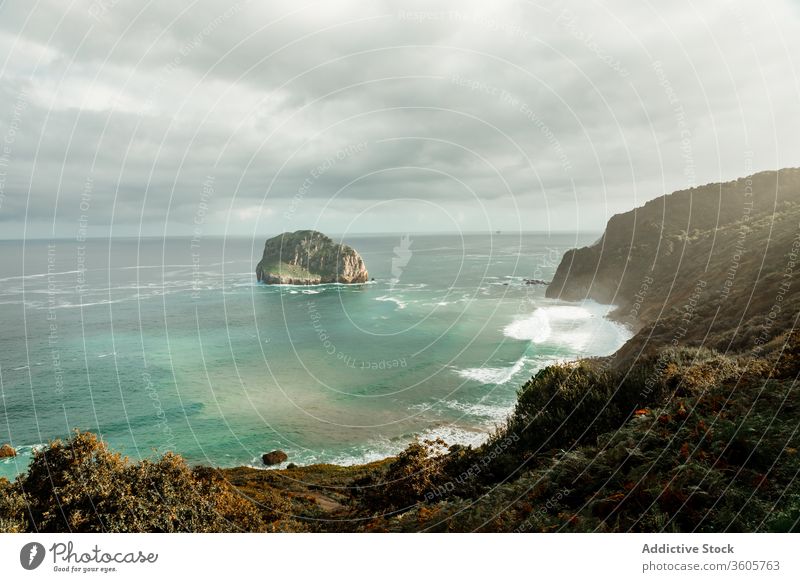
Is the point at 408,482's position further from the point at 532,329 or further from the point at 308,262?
the point at 308,262

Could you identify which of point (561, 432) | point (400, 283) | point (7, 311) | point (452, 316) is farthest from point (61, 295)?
point (561, 432)

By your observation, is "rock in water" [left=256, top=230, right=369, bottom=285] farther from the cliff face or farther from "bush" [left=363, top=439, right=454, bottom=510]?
"bush" [left=363, top=439, right=454, bottom=510]

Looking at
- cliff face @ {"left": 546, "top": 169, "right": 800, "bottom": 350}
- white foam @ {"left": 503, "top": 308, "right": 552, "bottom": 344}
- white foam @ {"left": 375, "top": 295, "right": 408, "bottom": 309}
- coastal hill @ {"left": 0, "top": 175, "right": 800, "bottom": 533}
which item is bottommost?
white foam @ {"left": 503, "top": 308, "right": 552, "bottom": 344}

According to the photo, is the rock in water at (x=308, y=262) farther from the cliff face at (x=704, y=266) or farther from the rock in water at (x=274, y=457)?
the rock in water at (x=274, y=457)

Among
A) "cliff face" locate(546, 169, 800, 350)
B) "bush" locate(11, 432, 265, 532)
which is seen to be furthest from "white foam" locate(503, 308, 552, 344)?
"bush" locate(11, 432, 265, 532)

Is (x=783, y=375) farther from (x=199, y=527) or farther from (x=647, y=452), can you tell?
(x=199, y=527)
